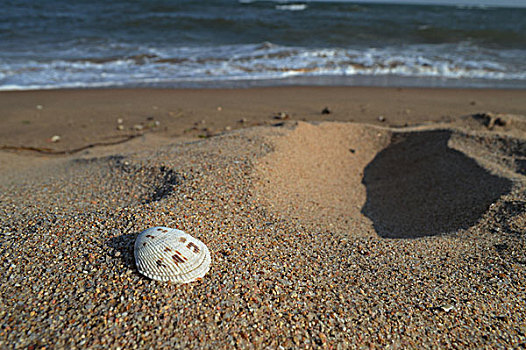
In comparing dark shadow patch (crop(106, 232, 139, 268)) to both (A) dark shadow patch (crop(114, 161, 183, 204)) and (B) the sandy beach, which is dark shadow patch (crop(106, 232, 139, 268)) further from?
(A) dark shadow patch (crop(114, 161, 183, 204))

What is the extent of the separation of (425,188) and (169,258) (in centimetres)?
296

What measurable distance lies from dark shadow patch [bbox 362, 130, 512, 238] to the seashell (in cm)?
172

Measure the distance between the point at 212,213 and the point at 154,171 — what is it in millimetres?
1085

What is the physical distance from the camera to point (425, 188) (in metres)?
3.64

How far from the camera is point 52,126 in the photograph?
5.63m

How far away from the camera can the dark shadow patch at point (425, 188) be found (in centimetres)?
302

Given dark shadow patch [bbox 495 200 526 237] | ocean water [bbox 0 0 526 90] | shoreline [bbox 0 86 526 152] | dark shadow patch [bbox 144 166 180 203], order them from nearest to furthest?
dark shadow patch [bbox 495 200 526 237]
dark shadow patch [bbox 144 166 180 203]
shoreline [bbox 0 86 526 152]
ocean water [bbox 0 0 526 90]

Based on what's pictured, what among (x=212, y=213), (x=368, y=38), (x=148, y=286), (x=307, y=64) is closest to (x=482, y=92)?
(x=307, y=64)

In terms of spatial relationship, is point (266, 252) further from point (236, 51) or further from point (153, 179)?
point (236, 51)

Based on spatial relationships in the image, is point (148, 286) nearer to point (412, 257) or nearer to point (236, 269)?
point (236, 269)

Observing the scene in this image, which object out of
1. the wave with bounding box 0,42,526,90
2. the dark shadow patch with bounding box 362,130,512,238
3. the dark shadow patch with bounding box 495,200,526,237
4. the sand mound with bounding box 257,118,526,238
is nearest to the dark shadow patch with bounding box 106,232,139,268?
the sand mound with bounding box 257,118,526,238

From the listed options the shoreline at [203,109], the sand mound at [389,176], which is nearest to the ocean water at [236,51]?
the shoreline at [203,109]

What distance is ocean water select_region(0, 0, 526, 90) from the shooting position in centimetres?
828

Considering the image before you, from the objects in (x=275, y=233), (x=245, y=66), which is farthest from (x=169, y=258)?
(x=245, y=66)
